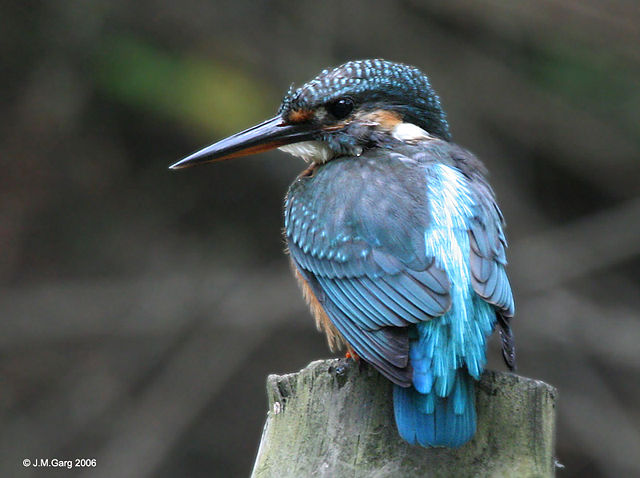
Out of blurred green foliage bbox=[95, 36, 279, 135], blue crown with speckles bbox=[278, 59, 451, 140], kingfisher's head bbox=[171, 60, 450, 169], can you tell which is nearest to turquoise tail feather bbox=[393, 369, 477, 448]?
kingfisher's head bbox=[171, 60, 450, 169]

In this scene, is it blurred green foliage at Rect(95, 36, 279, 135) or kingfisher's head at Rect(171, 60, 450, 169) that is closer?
kingfisher's head at Rect(171, 60, 450, 169)

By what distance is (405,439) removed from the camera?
2.02m

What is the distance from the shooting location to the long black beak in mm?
3031

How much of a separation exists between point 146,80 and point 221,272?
1224 millimetres

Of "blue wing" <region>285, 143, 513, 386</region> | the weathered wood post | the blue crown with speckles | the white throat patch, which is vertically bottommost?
the weathered wood post

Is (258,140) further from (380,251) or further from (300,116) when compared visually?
(380,251)

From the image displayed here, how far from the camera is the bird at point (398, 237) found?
2193mm

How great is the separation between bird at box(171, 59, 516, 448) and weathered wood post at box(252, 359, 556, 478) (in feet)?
0.14

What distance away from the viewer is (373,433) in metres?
2.07

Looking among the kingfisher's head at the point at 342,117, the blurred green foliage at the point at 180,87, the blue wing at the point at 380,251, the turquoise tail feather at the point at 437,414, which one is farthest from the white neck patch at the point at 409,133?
the blurred green foliage at the point at 180,87

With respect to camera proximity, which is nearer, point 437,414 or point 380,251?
point 437,414

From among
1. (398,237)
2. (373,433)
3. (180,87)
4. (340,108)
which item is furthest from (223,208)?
(373,433)

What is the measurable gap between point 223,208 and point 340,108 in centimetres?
290

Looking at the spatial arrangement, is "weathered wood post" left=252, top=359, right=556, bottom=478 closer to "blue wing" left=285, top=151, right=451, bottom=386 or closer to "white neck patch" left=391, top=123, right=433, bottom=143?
"blue wing" left=285, top=151, right=451, bottom=386
